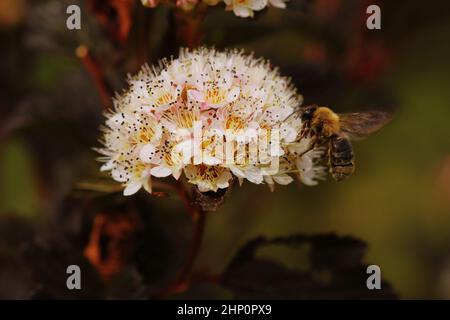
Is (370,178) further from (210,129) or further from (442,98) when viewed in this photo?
(210,129)

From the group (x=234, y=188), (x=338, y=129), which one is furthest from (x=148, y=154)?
(x=234, y=188)

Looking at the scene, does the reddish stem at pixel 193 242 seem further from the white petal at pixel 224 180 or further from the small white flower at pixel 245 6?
the small white flower at pixel 245 6

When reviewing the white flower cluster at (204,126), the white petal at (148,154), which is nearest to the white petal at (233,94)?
the white flower cluster at (204,126)

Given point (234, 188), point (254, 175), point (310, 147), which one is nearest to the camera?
point (254, 175)

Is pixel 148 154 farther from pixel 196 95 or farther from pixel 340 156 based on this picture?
pixel 340 156

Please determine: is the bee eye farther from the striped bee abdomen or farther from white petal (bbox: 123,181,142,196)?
white petal (bbox: 123,181,142,196)

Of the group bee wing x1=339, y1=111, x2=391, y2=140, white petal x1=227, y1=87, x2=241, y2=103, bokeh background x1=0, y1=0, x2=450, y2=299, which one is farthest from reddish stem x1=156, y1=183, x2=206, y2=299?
bee wing x1=339, y1=111, x2=391, y2=140
